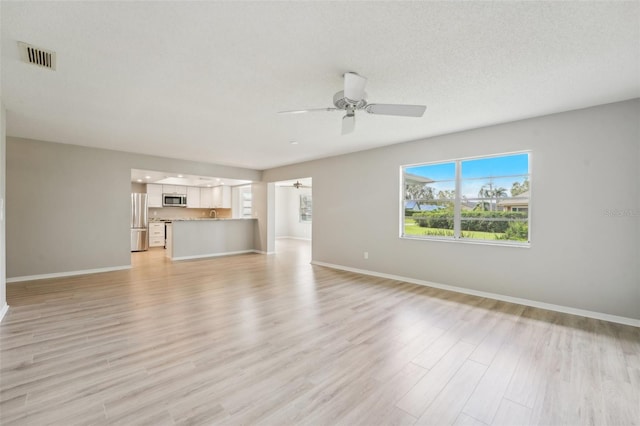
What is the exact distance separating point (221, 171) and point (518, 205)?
6.77 m

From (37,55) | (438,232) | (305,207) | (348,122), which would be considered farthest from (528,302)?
(305,207)

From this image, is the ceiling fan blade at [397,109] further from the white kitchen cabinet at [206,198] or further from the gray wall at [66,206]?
the white kitchen cabinet at [206,198]

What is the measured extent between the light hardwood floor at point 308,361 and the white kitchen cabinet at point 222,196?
20.5 ft

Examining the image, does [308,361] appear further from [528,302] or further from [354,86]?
[528,302]

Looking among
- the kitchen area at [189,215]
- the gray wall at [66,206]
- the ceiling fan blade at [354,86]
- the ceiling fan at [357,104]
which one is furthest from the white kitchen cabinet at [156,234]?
the ceiling fan blade at [354,86]

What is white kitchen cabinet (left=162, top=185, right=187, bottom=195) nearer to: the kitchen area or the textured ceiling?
the kitchen area

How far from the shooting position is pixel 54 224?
5301mm

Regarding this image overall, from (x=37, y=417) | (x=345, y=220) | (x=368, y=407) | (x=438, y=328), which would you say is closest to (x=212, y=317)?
(x=37, y=417)

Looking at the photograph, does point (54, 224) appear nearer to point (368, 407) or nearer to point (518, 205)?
point (368, 407)

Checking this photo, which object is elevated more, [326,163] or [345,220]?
[326,163]

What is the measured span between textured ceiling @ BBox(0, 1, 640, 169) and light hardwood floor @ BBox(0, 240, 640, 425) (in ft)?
8.41

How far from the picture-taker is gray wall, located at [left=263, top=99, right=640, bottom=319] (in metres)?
3.19

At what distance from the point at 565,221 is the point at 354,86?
328 cm

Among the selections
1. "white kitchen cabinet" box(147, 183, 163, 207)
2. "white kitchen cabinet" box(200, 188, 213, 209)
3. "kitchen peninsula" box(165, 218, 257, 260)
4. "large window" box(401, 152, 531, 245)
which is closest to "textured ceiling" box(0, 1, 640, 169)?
"large window" box(401, 152, 531, 245)
